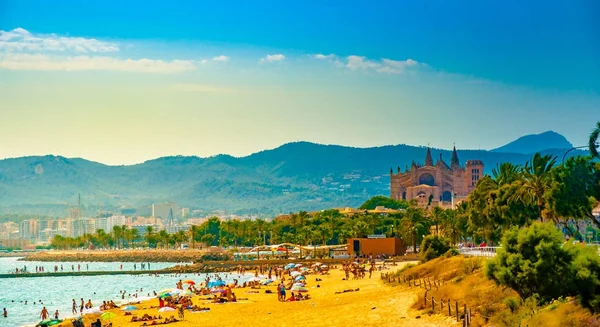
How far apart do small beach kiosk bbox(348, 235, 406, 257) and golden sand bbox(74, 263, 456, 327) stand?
143ft

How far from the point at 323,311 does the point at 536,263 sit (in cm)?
1598

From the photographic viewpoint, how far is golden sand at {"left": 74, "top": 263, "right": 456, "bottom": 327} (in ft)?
113

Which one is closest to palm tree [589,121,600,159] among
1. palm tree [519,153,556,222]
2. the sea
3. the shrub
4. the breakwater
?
→ palm tree [519,153,556,222]

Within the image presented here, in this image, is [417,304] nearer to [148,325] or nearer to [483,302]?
[483,302]

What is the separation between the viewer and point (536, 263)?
2694cm

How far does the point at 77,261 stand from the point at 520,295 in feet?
562

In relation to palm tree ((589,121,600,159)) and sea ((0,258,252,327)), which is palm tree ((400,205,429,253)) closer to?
sea ((0,258,252,327))

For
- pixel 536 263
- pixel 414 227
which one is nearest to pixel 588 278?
pixel 536 263

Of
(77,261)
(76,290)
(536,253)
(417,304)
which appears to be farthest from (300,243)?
(536,253)

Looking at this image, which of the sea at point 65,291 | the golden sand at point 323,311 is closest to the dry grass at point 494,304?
the golden sand at point 323,311

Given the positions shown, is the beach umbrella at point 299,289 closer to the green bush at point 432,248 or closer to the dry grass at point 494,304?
the green bush at point 432,248

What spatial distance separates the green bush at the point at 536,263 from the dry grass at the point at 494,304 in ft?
1.81

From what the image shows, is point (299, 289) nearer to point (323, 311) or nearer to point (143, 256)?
point (323, 311)

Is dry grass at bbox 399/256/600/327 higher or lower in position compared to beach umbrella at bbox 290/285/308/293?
higher
